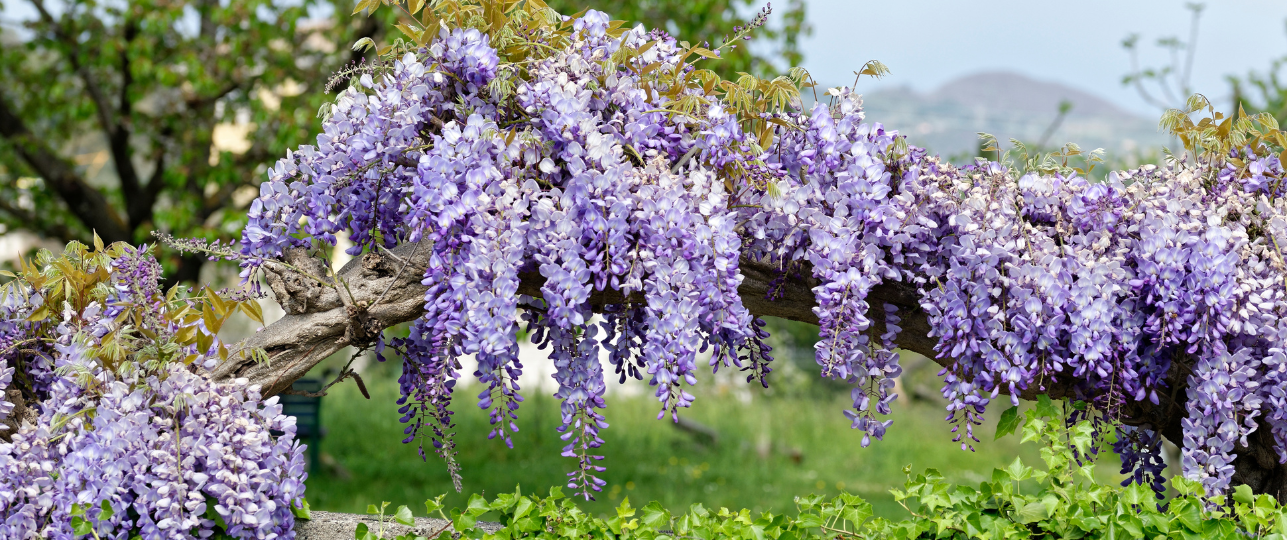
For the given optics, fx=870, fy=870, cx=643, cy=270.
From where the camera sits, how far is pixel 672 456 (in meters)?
8.16

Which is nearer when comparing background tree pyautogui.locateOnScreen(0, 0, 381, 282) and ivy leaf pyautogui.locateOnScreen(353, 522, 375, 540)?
ivy leaf pyautogui.locateOnScreen(353, 522, 375, 540)

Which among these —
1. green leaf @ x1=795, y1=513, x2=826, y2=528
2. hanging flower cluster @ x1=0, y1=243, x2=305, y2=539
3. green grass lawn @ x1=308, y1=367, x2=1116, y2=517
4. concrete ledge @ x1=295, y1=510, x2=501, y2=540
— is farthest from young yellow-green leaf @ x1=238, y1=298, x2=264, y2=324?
green grass lawn @ x1=308, y1=367, x2=1116, y2=517

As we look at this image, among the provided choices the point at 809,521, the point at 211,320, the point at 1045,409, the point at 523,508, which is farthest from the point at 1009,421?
the point at 211,320

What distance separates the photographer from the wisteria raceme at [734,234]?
1856 mm

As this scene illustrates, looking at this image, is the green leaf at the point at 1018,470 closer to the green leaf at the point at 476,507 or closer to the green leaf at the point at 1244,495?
the green leaf at the point at 1244,495

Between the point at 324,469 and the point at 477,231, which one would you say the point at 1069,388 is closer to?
the point at 477,231

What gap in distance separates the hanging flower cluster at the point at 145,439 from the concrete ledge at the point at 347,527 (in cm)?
17

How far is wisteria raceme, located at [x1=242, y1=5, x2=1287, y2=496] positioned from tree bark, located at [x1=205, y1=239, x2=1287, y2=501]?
1.8 inches

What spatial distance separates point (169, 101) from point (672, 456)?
5.10m

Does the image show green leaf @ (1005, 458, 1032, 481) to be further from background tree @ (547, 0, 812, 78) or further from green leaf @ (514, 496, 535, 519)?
background tree @ (547, 0, 812, 78)

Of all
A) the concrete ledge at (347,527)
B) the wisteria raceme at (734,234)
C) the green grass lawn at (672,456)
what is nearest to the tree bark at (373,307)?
the wisteria raceme at (734,234)

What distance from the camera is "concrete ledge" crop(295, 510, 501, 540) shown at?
2297 mm

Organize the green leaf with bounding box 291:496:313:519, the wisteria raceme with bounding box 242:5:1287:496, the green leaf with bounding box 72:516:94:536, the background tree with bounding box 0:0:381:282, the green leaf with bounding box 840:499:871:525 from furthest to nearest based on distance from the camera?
the background tree with bounding box 0:0:381:282 → the green leaf with bounding box 291:496:313:519 → the green leaf with bounding box 840:499:871:525 → the green leaf with bounding box 72:516:94:536 → the wisteria raceme with bounding box 242:5:1287:496

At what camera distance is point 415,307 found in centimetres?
214
